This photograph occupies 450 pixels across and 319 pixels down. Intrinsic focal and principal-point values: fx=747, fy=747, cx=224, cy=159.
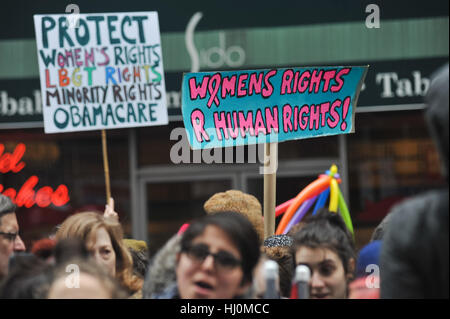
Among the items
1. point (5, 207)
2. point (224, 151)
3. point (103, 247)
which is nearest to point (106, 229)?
point (103, 247)

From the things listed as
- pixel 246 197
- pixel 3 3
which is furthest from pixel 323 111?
pixel 3 3

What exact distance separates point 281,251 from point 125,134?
488cm

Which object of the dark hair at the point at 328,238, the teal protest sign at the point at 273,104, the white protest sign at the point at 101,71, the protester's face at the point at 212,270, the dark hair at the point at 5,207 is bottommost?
the protester's face at the point at 212,270

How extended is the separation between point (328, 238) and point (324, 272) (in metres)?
0.22

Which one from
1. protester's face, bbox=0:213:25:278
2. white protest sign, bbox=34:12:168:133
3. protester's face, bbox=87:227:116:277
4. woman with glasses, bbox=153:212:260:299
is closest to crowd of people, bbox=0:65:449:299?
woman with glasses, bbox=153:212:260:299

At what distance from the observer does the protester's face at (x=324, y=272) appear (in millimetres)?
2377

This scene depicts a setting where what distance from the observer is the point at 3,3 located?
766 cm

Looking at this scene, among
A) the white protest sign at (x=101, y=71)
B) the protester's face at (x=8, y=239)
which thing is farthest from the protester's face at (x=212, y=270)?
the white protest sign at (x=101, y=71)

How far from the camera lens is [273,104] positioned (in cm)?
352

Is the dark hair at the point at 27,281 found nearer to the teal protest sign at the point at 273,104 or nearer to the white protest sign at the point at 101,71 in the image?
the teal protest sign at the point at 273,104

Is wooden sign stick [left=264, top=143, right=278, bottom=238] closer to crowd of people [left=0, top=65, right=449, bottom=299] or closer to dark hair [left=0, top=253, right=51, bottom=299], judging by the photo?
crowd of people [left=0, top=65, right=449, bottom=299]

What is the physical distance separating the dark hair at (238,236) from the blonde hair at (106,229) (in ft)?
2.98
